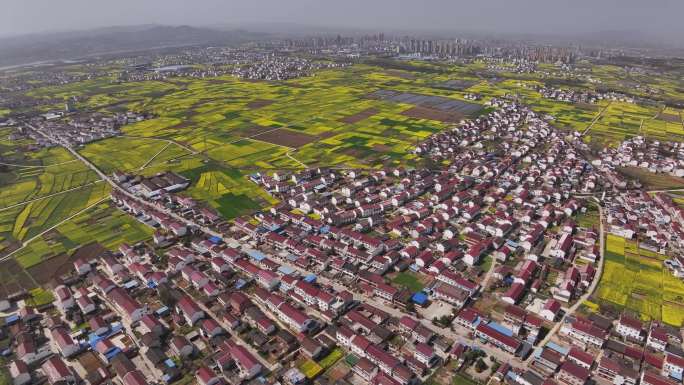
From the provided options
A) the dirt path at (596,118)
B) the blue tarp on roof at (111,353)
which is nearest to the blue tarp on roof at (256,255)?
the blue tarp on roof at (111,353)

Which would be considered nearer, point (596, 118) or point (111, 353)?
point (111, 353)

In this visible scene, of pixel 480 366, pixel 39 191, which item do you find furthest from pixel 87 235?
pixel 480 366

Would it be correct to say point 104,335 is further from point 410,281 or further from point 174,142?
point 174,142

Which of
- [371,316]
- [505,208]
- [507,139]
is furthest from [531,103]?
[371,316]

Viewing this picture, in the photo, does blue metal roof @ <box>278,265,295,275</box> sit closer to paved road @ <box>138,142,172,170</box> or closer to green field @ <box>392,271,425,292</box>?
green field @ <box>392,271,425,292</box>

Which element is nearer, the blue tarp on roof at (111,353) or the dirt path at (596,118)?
the blue tarp on roof at (111,353)

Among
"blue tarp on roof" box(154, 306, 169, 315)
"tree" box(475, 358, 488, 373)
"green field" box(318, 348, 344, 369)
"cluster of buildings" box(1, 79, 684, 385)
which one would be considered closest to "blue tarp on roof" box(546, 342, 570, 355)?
"cluster of buildings" box(1, 79, 684, 385)

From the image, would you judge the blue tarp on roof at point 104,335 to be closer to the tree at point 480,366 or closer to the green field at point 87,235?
the green field at point 87,235
